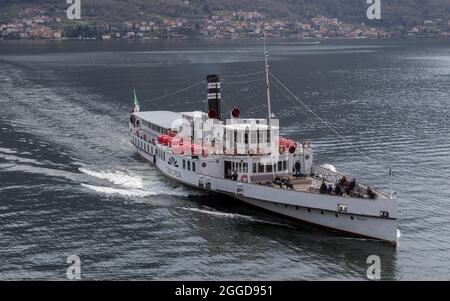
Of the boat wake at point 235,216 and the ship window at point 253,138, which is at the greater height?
the ship window at point 253,138

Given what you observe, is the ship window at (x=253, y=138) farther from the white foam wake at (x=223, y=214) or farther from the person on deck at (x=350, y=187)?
the person on deck at (x=350, y=187)

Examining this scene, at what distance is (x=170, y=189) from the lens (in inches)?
2239

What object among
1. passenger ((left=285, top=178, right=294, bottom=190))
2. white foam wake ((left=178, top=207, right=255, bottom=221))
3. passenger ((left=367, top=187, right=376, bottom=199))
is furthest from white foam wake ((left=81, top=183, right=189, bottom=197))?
passenger ((left=367, top=187, right=376, bottom=199))

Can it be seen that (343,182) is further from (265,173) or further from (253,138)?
(253,138)

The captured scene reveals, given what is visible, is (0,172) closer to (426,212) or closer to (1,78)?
(426,212)

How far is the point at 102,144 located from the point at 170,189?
20.3 m

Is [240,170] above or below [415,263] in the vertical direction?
above

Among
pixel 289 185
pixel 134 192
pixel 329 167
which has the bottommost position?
pixel 134 192

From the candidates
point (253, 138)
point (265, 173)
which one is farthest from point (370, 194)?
point (253, 138)

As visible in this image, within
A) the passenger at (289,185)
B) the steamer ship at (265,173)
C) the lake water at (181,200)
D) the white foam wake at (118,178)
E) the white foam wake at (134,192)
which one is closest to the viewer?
the lake water at (181,200)

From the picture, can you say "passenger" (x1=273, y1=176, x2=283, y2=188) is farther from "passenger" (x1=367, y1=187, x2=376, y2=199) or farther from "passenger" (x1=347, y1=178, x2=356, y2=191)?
"passenger" (x1=367, y1=187, x2=376, y2=199)

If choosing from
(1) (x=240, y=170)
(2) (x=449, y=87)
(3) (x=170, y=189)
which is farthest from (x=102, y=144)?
(2) (x=449, y=87)

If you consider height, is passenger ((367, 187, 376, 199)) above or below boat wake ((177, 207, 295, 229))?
above

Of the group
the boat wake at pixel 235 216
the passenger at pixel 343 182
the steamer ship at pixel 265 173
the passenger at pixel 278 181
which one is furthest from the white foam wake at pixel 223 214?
the passenger at pixel 343 182
